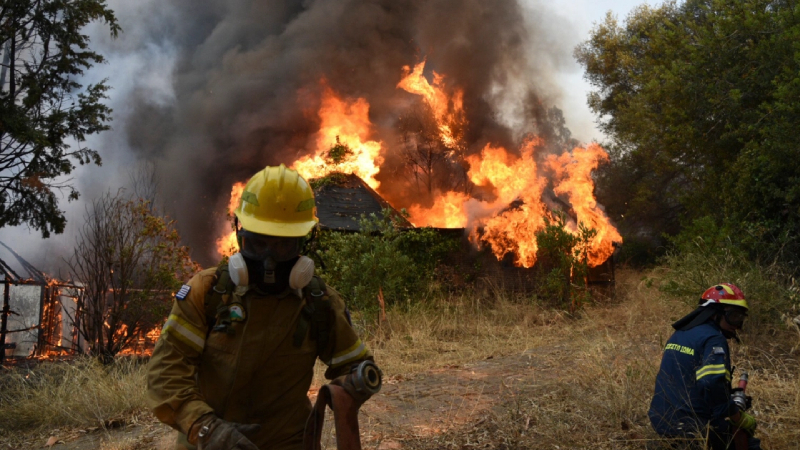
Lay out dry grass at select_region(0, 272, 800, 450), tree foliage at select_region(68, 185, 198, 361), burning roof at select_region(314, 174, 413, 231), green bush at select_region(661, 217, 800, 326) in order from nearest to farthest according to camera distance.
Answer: dry grass at select_region(0, 272, 800, 450) < green bush at select_region(661, 217, 800, 326) < tree foliage at select_region(68, 185, 198, 361) < burning roof at select_region(314, 174, 413, 231)

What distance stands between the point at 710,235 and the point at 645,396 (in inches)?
253

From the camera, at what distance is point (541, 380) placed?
6.43 m

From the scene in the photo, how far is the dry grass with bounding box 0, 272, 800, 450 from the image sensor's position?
480cm

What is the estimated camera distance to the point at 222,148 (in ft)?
67.2

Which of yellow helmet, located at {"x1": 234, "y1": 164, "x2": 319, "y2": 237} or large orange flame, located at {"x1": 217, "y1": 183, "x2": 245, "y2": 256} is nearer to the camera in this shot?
yellow helmet, located at {"x1": 234, "y1": 164, "x2": 319, "y2": 237}

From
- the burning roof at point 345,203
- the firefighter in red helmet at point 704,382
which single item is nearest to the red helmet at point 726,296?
the firefighter in red helmet at point 704,382

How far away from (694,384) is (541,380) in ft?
8.97

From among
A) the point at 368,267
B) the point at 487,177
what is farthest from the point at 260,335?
the point at 487,177

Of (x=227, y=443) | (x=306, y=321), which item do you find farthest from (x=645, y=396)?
(x=227, y=443)

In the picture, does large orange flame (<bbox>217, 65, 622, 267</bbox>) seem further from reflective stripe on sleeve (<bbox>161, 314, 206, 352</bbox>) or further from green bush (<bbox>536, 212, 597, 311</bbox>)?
reflective stripe on sleeve (<bbox>161, 314, 206, 352</bbox>)

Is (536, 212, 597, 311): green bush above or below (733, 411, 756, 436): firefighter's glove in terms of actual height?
above

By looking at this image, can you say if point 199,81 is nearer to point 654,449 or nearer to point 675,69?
point 675,69

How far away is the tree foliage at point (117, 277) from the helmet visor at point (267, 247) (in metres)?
7.07

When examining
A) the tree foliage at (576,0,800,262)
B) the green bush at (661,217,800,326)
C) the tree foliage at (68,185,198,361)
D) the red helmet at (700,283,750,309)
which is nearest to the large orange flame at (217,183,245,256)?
the tree foliage at (68,185,198,361)
